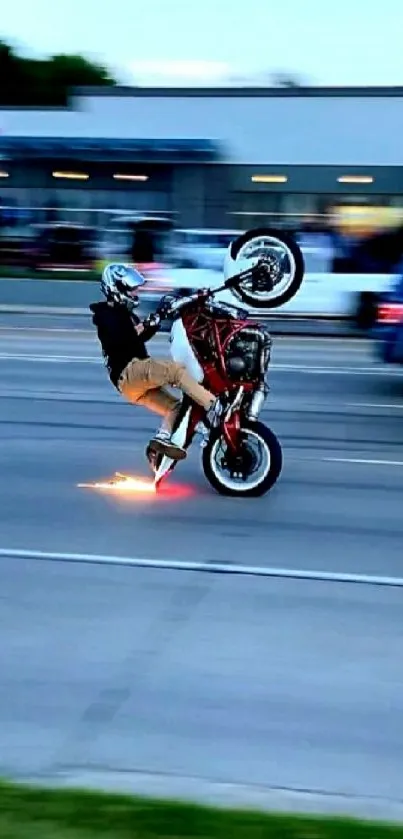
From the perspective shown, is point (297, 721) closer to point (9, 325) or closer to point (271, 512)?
point (271, 512)

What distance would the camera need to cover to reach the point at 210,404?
30.0 ft

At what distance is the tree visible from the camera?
92000 mm

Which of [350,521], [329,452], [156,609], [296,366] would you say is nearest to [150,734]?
[156,609]

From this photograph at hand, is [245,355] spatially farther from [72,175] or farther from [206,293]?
[72,175]

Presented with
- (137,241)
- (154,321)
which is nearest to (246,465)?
(154,321)

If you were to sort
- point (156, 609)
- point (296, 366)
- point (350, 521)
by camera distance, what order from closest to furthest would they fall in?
point (156, 609)
point (350, 521)
point (296, 366)

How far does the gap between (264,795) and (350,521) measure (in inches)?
181

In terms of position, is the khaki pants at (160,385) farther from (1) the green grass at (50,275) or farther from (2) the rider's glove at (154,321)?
(1) the green grass at (50,275)

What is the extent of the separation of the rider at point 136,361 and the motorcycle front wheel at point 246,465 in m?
0.24

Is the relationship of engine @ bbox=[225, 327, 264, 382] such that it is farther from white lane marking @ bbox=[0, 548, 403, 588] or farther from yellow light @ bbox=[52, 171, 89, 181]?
yellow light @ bbox=[52, 171, 89, 181]

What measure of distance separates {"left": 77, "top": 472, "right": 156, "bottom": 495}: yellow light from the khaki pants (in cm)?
61

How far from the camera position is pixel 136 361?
9281 mm

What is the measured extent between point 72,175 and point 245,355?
3410 cm

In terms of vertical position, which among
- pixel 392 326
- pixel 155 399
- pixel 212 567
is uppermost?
pixel 392 326
